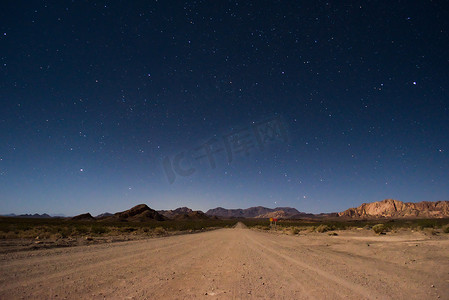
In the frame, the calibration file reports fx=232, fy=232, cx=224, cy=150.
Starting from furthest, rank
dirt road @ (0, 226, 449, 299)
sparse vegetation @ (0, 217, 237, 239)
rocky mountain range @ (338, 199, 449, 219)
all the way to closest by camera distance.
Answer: rocky mountain range @ (338, 199, 449, 219) → sparse vegetation @ (0, 217, 237, 239) → dirt road @ (0, 226, 449, 299)

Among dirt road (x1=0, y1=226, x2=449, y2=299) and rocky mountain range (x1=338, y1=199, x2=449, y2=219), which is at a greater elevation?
dirt road (x1=0, y1=226, x2=449, y2=299)

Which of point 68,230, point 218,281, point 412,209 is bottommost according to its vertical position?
point 412,209

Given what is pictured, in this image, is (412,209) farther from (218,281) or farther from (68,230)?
(218,281)

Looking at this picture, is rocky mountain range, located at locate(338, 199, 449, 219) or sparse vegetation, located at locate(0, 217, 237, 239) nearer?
sparse vegetation, located at locate(0, 217, 237, 239)

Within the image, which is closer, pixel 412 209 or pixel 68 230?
pixel 68 230

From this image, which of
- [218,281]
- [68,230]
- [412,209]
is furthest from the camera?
[412,209]

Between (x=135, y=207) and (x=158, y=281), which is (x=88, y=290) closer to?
(x=158, y=281)

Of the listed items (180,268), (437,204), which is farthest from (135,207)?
(437,204)

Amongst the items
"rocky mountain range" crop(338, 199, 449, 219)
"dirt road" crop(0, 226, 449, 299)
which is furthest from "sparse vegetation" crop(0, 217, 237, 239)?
"rocky mountain range" crop(338, 199, 449, 219)

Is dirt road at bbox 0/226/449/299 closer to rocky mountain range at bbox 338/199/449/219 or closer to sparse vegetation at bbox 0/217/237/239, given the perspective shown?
sparse vegetation at bbox 0/217/237/239

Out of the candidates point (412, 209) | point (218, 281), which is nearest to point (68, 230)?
point (218, 281)

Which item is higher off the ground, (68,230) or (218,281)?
(218,281)

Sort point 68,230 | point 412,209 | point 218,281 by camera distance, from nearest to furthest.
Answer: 1. point 218,281
2. point 68,230
3. point 412,209

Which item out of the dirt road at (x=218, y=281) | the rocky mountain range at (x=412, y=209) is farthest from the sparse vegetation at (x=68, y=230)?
the rocky mountain range at (x=412, y=209)
